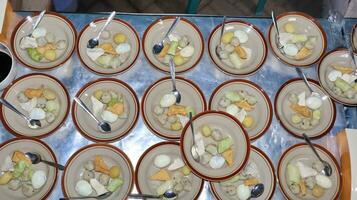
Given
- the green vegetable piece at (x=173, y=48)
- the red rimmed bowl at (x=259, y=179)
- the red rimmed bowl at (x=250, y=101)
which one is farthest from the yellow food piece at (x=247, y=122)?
the green vegetable piece at (x=173, y=48)

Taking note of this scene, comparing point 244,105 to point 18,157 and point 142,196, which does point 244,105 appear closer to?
point 142,196

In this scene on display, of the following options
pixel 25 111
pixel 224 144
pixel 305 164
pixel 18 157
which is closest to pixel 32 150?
pixel 18 157

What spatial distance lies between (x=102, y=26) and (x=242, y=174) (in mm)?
874

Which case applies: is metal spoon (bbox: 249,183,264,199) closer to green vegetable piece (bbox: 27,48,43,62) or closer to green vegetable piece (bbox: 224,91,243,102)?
green vegetable piece (bbox: 224,91,243,102)

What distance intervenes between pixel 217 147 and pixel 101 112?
50 centimetres

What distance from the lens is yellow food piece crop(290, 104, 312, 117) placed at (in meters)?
1.62

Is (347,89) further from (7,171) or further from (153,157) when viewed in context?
(7,171)

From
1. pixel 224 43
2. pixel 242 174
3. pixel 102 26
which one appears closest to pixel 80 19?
pixel 102 26

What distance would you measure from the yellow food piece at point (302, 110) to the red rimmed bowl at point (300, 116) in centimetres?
1

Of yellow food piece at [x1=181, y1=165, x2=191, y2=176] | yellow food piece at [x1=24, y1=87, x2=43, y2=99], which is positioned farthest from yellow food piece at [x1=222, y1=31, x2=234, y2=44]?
yellow food piece at [x1=24, y1=87, x2=43, y2=99]

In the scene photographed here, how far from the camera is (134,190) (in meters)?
1.48

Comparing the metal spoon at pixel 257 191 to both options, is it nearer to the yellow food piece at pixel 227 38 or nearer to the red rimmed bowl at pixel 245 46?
the red rimmed bowl at pixel 245 46

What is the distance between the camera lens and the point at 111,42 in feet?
5.67

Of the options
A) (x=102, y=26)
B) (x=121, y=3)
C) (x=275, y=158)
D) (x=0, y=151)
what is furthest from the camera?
(x=121, y=3)
